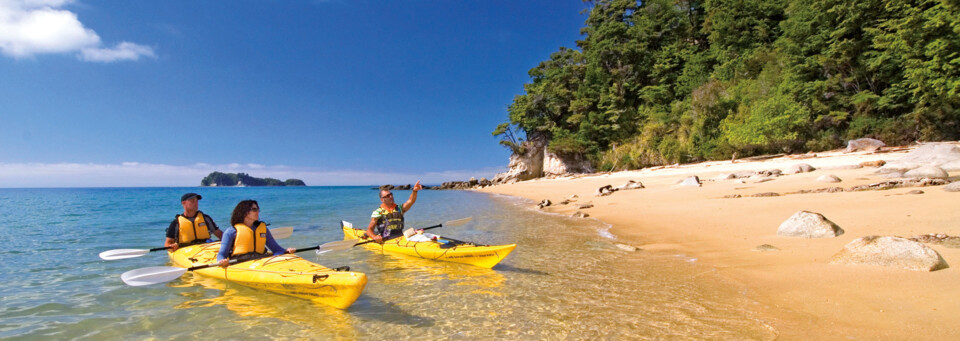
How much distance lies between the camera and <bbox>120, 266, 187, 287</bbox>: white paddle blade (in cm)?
520

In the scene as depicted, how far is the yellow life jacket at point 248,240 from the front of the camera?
5.99 m

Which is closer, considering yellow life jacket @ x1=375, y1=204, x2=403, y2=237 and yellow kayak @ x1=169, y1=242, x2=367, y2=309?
yellow kayak @ x1=169, y1=242, x2=367, y2=309

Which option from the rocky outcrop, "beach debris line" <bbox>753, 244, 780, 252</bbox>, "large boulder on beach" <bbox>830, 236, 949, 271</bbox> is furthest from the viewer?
the rocky outcrop

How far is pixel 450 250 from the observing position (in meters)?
7.47

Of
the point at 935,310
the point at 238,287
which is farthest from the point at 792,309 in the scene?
the point at 238,287

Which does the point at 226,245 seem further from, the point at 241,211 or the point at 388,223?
the point at 388,223

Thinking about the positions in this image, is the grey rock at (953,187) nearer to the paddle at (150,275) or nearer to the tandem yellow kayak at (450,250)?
the tandem yellow kayak at (450,250)

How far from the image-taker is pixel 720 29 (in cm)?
3412

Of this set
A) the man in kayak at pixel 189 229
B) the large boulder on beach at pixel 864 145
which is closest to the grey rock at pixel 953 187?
the large boulder on beach at pixel 864 145

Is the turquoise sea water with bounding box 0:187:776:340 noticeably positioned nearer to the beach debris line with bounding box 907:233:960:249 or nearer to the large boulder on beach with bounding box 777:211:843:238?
→ the large boulder on beach with bounding box 777:211:843:238

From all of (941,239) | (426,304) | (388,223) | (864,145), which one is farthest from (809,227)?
(864,145)

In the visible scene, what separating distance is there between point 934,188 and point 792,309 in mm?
9293

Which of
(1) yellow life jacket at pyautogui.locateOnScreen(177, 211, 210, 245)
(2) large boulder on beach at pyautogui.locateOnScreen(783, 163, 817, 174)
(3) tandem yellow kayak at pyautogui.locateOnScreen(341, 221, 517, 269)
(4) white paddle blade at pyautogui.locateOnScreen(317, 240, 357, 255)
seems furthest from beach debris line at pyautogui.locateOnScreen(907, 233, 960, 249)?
(1) yellow life jacket at pyautogui.locateOnScreen(177, 211, 210, 245)

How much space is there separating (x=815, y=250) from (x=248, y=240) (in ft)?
30.9
